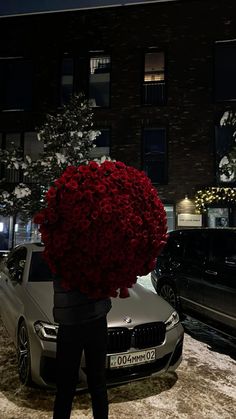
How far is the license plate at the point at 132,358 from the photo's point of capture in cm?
343

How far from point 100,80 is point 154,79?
8.12 ft

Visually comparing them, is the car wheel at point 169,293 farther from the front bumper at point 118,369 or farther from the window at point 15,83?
the window at point 15,83

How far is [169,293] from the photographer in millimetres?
6789

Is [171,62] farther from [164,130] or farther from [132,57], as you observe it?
[164,130]

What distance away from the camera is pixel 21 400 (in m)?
3.40

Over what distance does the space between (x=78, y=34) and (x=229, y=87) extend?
725 centimetres

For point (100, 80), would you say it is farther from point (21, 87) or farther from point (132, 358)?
point (132, 358)

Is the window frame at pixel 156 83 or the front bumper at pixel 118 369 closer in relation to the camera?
the front bumper at pixel 118 369

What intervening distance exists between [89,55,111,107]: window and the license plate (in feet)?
46.5

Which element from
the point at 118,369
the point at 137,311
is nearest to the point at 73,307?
the point at 118,369

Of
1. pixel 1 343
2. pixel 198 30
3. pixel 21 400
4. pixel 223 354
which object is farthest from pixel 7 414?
pixel 198 30

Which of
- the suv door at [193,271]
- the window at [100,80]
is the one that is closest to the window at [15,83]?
the window at [100,80]

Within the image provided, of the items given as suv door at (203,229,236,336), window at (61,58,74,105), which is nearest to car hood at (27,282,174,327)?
suv door at (203,229,236,336)

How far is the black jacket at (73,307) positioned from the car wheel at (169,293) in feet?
14.7
